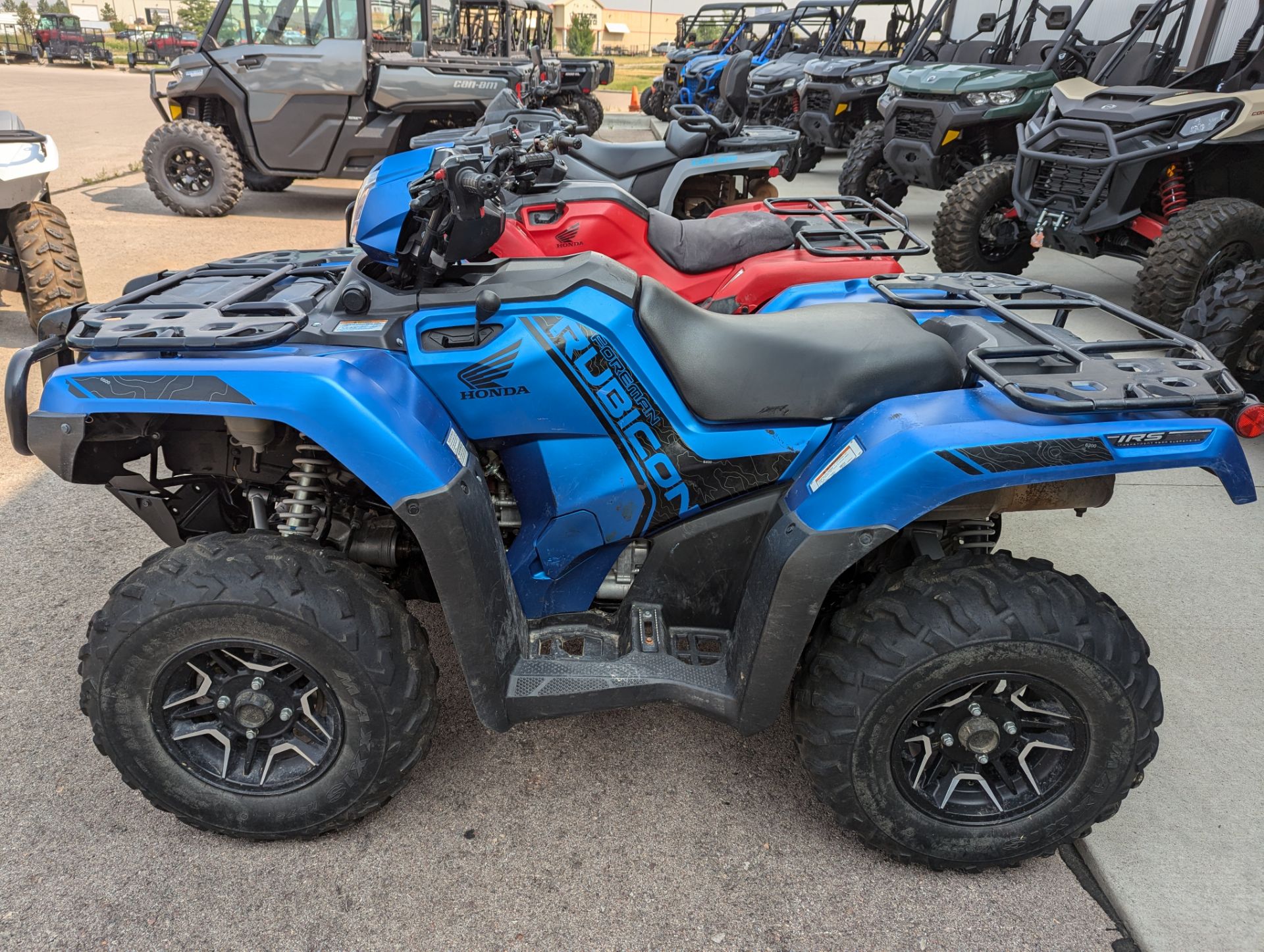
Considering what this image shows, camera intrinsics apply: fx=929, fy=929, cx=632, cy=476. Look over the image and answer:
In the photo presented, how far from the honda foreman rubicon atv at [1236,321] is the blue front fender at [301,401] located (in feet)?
14.1

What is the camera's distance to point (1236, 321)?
4617 mm

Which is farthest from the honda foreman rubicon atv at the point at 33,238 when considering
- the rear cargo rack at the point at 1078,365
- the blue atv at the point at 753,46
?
the blue atv at the point at 753,46

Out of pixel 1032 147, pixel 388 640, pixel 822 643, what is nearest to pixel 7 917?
pixel 388 640

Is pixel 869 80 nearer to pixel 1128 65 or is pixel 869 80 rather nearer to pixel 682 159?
pixel 1128 65

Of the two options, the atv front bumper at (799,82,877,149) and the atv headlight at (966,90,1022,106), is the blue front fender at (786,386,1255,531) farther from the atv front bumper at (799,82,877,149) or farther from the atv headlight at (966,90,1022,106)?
the atv front bumper at (799,82,877,149)

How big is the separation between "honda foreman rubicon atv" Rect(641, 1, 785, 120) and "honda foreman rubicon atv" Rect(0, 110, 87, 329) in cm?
1299

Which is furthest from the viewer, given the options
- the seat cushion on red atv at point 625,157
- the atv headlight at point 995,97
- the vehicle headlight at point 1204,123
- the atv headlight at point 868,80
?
the atv headlight at point 868,80

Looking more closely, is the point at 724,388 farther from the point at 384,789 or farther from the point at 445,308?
the point at 384,789

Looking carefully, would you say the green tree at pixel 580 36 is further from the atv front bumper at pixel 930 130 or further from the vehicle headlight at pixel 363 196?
the vehicle headlight at pixel 363 196

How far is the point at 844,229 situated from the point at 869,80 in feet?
24.8

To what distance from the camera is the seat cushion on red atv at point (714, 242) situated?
14.8 feet

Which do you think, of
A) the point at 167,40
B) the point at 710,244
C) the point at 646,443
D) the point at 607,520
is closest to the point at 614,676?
the point at 607,520

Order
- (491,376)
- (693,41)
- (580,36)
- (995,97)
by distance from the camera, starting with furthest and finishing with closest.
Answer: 1. (580,36)
2. (693,41)
3. (995,97)
4. (491,376)

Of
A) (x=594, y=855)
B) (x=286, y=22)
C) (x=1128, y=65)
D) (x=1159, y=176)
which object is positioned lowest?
(x=594, y=855)
